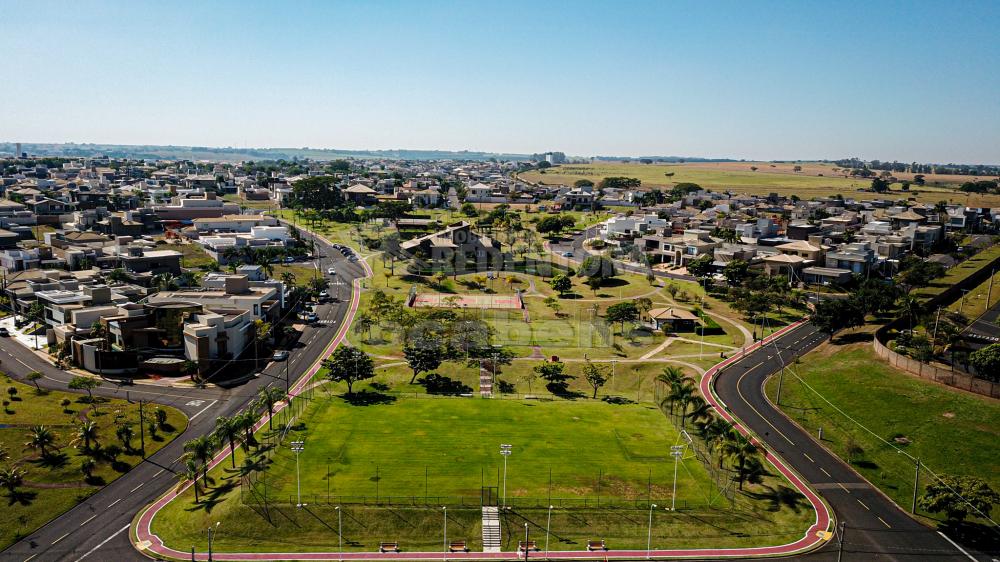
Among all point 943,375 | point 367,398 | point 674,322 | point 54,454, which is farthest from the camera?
point 674,322

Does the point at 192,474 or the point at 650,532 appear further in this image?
the point at 192,474

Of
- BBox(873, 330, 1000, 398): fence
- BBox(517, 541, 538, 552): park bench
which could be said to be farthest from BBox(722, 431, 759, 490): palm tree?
BBox(873, 330, 1000, 398): fence

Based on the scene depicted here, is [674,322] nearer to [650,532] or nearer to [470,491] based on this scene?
[650,532]

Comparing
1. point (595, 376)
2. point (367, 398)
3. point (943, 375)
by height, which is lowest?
point (367, 398)

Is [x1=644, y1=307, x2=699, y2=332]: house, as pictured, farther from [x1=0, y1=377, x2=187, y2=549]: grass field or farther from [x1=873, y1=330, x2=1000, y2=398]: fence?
[x1=0, y1=377, x2=187, y2=549]: grass field

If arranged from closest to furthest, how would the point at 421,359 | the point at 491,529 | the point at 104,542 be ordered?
the point at 104,542, the point at 491,529, the point at 421,359

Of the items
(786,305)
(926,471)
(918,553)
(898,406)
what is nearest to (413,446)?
(918,553)

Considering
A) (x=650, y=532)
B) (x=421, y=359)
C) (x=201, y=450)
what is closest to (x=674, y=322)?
(x=421, y=359)
